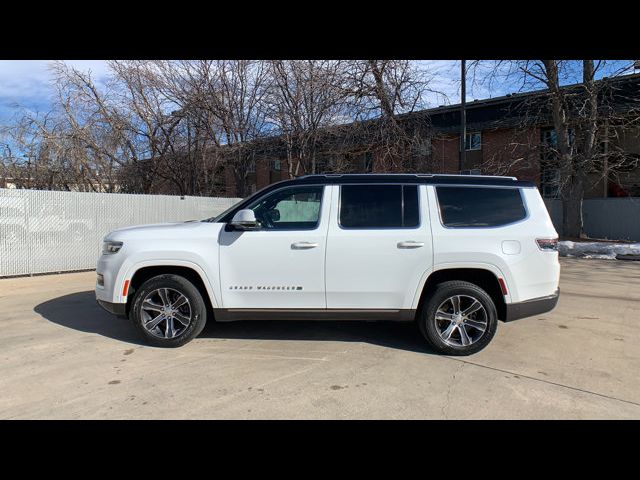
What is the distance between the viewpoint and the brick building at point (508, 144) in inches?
663

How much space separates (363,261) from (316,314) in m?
0.80

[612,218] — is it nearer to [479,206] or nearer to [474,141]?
[474,141]

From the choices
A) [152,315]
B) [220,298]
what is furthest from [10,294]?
[220,298]

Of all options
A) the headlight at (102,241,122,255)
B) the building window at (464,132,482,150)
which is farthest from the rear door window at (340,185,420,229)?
the building window at (464,132,482,150)

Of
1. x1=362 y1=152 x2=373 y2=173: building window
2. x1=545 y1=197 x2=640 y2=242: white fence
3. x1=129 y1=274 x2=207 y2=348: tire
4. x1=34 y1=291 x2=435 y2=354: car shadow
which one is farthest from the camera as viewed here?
x1=545 y1=197 x2=640 y2=242: white fence

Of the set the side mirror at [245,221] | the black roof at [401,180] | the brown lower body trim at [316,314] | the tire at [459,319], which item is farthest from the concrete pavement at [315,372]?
the black roof at [401,180]

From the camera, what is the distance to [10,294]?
7746 mm

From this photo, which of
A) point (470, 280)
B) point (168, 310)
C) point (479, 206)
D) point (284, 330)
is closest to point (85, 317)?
point (168, 310)

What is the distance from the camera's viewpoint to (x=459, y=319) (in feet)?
14.5

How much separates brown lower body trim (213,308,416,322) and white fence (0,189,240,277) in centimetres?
797

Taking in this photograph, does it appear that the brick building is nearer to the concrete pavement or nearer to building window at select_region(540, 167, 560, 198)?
building window at select_region(540, 167, 560, 198)

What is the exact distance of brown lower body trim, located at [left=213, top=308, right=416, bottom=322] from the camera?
14.7 feet

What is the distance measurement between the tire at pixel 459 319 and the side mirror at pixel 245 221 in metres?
2.09

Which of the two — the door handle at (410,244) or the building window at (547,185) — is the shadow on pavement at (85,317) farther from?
the building window at (547,185)
